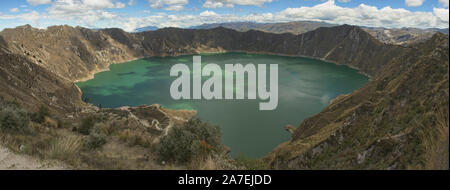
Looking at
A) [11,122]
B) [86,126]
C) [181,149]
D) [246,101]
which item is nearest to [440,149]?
[181,149]

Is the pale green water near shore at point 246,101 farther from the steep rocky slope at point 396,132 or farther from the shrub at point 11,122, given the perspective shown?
the shrub at point 11,122

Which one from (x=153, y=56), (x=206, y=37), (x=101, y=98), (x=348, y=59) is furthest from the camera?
(x=206, y=37)

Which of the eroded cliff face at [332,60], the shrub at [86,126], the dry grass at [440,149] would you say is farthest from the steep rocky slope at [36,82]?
the dry grass at [440,149]

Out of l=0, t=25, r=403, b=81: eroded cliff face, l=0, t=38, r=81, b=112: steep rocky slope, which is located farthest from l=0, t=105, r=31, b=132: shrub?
l=0, t=25, r=403, b=81: eroded cliff face

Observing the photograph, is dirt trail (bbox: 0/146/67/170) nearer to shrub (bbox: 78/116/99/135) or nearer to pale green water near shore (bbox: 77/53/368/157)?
shrub (bbox: 78/116/99/135)

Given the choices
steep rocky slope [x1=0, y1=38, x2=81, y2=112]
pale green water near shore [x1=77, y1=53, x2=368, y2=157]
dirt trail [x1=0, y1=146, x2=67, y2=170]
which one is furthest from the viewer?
steep rocky slope [x1=0, y1=38, x2=81, y2=112]

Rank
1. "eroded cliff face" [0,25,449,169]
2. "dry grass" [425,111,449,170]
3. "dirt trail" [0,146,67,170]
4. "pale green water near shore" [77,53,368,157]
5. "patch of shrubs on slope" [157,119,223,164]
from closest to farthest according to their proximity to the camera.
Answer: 1. "dry grass" [425,111,449,170]
2. "dirt trail" [0,146,67,170]
3. "patch of shrubs on slope" [157,119,223,164]
4. "eroded cliff face" [0,25,449,169]
5. "pale green water near shore" [77,53,368,157]

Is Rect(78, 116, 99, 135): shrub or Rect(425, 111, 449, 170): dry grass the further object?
Rect(78, 116, 99, 135): shrub

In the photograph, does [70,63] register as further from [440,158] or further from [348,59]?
[348,59]
